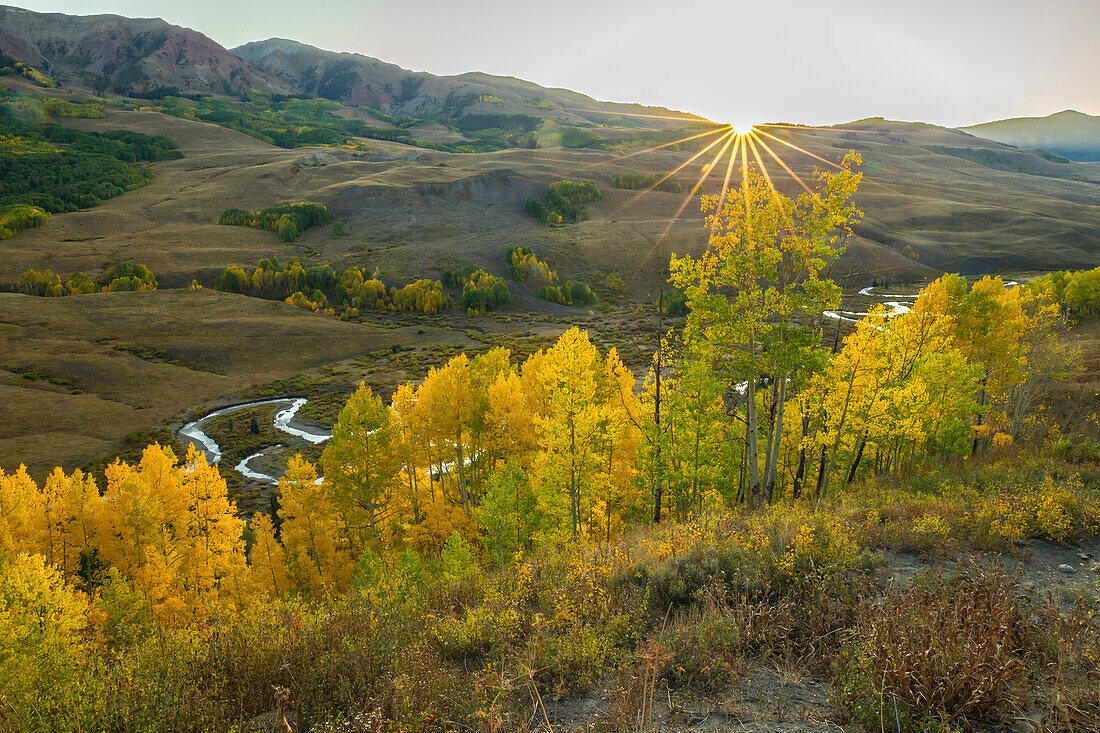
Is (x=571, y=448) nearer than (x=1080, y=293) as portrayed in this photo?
Yes

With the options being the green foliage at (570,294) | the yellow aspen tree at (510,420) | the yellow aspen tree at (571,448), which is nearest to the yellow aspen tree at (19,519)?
the yellow aspen tree at (510,420)

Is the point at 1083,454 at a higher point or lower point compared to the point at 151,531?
higher

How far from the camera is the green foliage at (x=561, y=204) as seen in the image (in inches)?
7215

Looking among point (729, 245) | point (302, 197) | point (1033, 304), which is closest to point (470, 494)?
point (729, 245)

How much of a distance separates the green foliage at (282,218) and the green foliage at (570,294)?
3365 inches

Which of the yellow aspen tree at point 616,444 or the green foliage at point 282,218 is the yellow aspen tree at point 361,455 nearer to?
the yellow aspen tree at point 616,444

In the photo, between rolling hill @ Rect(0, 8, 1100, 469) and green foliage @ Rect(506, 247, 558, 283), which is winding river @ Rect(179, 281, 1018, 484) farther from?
green foliage @ Rect(506, 247, 558, 283)

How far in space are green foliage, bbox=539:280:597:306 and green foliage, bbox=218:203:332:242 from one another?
8548 cm

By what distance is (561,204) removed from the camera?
187m

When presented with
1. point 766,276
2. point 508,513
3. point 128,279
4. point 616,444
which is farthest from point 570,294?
point 766,276

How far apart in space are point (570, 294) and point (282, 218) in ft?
326

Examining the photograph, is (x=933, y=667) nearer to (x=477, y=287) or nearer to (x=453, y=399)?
(x=453, y=399)

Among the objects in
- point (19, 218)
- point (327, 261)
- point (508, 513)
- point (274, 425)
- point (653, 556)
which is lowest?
point (274, 425)

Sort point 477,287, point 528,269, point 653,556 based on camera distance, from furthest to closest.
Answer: point 528,269, point 477,287, point 653,556
